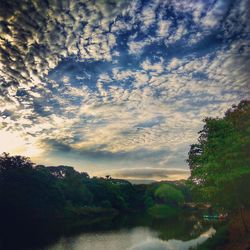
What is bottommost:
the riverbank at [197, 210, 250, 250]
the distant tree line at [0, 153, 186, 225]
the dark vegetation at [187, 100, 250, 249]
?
the riverbank at [197, 210, 250, 250]

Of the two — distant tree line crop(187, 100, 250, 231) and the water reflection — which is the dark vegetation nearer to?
distant tree line crop(187, 100, 250, 231)

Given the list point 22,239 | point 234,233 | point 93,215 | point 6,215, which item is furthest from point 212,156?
point 93,215

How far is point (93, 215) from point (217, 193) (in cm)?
9671

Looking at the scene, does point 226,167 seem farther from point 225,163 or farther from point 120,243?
point 120,243

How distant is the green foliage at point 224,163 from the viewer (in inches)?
1517

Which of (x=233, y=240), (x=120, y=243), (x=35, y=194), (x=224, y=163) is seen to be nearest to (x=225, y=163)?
(x=224, y=163)

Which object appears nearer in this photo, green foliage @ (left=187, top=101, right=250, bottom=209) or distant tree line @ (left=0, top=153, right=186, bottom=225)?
green foliage @ (left=187, top=101, right=250, bottom=209)

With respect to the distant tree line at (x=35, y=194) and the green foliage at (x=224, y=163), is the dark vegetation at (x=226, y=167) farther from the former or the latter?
the distant tree line at (x=35, y=194)

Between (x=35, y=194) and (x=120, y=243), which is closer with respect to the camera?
(x=120, y=243)

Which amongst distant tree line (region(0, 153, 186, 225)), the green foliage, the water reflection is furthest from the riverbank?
distant tree line (region(0, 153, 186, 225))

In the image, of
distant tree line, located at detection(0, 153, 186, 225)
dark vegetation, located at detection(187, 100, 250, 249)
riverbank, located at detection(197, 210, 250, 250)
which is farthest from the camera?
distant tree line, located at detection(0, 153, 186, 225)

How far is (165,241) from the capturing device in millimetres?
59406

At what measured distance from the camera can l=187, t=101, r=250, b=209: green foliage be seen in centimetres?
3853

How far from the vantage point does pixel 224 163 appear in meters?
39.0
